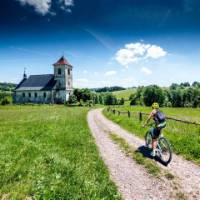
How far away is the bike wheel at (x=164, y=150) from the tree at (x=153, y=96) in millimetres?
95644

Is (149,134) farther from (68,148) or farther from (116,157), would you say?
(68,148)

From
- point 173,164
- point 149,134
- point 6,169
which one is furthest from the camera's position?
point 149,134

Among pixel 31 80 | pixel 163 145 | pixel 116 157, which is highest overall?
pixel 31 80

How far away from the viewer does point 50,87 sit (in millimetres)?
95062

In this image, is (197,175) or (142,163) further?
(142,163)

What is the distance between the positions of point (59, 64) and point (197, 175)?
91548 millimetres

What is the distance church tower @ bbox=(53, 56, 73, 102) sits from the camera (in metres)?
93.1

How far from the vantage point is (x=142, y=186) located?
6129 mm

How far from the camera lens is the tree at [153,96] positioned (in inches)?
4003

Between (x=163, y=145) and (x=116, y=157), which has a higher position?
(x=163, y=145)

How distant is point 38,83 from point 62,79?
14263 mm

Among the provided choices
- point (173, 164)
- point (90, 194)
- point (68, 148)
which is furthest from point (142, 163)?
point (68, 148)

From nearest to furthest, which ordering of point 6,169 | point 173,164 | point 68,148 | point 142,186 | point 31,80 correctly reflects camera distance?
point 142,186
point 6,169
point 173,164
point 68,148
point 31,80

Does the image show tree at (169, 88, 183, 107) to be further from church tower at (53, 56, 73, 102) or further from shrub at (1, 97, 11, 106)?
shrub at (1, 97, 11, 106)
